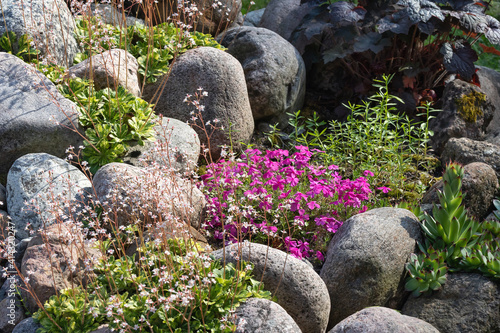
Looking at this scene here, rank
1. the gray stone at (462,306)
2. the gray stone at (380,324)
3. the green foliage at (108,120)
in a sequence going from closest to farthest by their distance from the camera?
the gray stone at (380,324) < the gray stone at (462,306) < the green foliage at (108,120)

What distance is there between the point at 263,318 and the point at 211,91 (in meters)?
3.09

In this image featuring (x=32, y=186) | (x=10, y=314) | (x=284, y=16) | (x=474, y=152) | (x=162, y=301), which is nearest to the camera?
(x=162, y=301)

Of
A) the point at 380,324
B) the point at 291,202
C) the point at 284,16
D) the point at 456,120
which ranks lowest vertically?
the point at 456,120

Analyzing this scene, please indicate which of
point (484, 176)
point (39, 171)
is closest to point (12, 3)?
point (39, 171)

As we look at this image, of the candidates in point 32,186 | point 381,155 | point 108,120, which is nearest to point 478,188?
point 381,155

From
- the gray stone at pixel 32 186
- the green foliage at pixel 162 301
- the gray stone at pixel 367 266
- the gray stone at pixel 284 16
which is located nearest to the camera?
the green foliage at pixel 162 301

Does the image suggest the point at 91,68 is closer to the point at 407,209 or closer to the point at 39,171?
the point at 39,171

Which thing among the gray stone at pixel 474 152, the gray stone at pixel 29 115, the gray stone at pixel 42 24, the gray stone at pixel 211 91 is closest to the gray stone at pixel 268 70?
the gray stone at pixel 211 91

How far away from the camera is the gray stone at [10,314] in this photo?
324 cm

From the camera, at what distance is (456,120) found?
5.78m

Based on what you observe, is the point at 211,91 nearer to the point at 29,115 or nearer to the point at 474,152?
the point at 29,115

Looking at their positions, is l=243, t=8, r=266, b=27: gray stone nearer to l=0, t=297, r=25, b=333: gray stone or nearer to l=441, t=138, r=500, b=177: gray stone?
l=441, t=138, r=500, b=177: gray stone

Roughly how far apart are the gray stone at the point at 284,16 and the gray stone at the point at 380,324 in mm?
5292

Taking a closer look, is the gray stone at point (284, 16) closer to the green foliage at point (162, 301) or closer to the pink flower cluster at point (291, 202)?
the pink flower cluster at point (291, 202)
